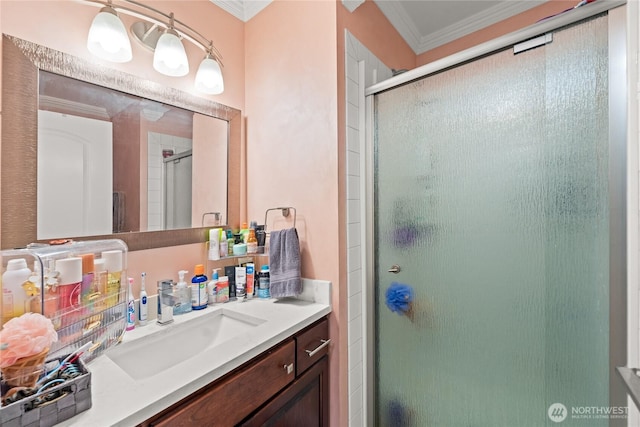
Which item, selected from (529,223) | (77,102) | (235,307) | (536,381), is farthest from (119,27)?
(536,381)

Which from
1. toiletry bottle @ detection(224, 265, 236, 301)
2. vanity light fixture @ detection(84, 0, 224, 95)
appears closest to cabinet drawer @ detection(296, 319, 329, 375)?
toiletry bottle @ detection(224, 265, 236, 301)

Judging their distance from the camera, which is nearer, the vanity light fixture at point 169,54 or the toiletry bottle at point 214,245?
the vanity light fixture at point 169,54

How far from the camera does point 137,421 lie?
0.60 metres

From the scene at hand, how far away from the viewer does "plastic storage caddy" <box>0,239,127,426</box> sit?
0.57m

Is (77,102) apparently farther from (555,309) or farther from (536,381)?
(536,381)

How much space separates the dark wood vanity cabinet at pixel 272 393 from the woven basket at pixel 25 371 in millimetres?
254

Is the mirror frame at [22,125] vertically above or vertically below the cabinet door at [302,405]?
above

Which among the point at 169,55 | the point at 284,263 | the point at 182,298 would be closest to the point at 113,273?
the point at 182,298

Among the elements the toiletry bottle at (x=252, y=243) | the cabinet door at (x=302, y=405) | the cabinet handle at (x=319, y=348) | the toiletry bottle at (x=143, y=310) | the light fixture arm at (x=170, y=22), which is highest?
the light fixture arm at (x=170, y=22)

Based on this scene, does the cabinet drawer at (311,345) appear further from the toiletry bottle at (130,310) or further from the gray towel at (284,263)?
the toiletry bottle at (130,310)

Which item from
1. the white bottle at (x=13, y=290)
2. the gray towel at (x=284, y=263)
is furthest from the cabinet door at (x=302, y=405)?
the white bottle at (x=13, y=290)

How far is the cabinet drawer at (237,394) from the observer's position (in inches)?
27.2

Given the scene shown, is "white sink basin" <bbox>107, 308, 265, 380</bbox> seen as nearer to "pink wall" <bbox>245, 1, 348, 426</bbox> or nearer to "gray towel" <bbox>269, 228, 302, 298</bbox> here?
"gray towel" <bbox>269, 228, 302, 298</bbox>

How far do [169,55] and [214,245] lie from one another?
86 cm
